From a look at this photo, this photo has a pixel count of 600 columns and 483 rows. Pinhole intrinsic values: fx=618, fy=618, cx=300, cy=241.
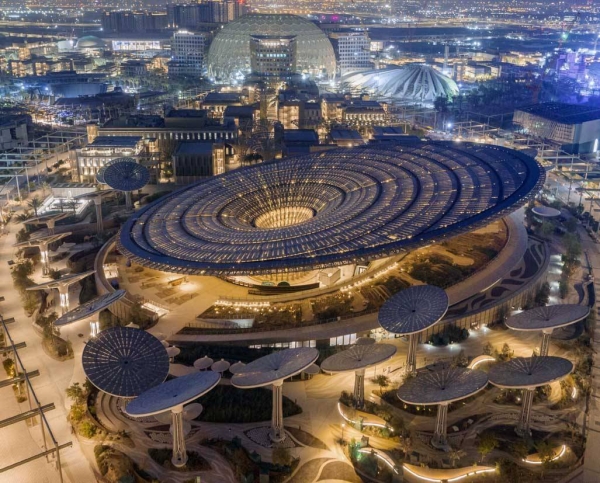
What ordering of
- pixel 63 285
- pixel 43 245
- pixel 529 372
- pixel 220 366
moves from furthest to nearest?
1. pixel 43 245
2. pixel 63 285
3. pixel 220 366
4. pixel 529 372

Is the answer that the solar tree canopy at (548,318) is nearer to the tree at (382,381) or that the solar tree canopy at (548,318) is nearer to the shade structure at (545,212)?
the tree at (382,381)

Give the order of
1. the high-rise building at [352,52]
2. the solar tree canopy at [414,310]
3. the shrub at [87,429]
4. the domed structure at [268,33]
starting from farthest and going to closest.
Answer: the high-rise building at [352,52], the domed structure at [268,33], the solar tree canopy at [414,310], the shrub at [87,429]

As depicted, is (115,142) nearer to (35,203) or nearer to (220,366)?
(35,203)

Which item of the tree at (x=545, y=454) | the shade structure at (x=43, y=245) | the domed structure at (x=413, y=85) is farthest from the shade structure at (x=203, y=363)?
the domed structure at (x=413, y=85)

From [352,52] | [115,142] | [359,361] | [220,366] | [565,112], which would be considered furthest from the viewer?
[352,52]

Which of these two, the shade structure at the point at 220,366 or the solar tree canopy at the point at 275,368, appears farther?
the shade structure at the point at 220,366

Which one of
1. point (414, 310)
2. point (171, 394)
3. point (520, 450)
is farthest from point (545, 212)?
point (171, 394)

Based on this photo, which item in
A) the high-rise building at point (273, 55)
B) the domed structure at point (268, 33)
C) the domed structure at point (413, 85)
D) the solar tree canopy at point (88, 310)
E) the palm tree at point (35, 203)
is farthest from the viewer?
the domed structure at point (268, 33)
